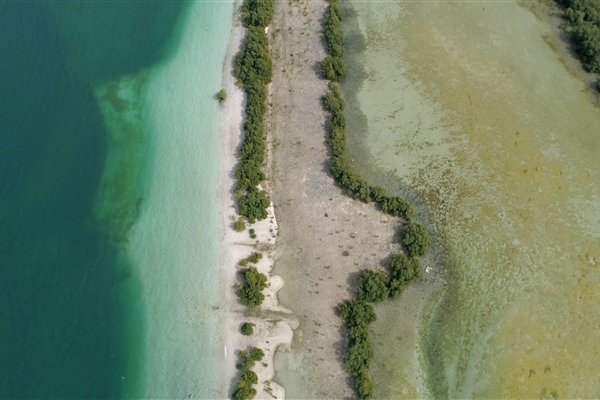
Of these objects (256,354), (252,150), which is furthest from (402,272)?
(252,150)

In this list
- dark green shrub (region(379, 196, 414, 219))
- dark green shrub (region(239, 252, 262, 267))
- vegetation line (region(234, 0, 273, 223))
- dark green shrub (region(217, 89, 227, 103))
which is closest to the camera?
dark green shrub (region(239, 252, 262, 267))

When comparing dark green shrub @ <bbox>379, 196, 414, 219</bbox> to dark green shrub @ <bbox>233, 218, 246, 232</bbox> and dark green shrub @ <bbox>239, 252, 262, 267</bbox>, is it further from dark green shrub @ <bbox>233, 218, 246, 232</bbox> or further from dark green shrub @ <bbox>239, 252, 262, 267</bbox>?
dark green shrub @ <bbox>233, 218, 246, 232</bbox>

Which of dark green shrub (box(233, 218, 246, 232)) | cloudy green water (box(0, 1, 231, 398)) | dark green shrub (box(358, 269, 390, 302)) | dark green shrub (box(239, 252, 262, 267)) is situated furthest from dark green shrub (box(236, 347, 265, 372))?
dark green shrub (box(233, 218, 246, 232))

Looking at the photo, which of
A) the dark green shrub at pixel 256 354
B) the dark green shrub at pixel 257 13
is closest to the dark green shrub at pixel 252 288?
the dark green shrub at pixel 256 354

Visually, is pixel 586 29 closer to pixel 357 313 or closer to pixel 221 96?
pixel 357 313

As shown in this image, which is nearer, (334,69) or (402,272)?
(402,272)

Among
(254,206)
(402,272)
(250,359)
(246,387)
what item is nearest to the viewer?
(246,387)

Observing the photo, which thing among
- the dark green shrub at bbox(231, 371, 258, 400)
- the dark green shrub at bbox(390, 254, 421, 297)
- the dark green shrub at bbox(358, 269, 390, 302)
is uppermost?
the dark green shrub at bbox(390, 254, 421, 297)
